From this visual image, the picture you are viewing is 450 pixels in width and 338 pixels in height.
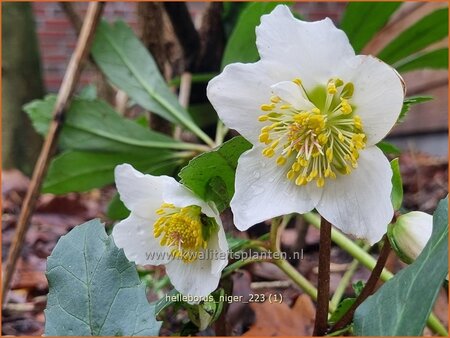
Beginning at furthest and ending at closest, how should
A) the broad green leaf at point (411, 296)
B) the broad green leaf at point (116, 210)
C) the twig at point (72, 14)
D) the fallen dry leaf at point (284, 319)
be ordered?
1. the twig at point (72, 14)
2. the broad green leaf at point (116, 210)
3. the fallen dry leaf at point (284, 319)
4. the broad green leaf at point (411, 296)

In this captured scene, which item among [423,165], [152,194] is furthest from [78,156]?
[423,165]

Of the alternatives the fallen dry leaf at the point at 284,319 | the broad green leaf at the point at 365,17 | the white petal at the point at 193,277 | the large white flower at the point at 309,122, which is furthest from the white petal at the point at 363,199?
the broad green leaf at the point at 365,17

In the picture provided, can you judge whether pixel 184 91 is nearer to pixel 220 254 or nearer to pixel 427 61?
pixel 427 61

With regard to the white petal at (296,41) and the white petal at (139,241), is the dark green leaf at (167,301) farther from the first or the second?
the white petal at (296,41)

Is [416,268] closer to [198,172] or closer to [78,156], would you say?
[198,172]

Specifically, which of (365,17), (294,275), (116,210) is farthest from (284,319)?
(365,17)
